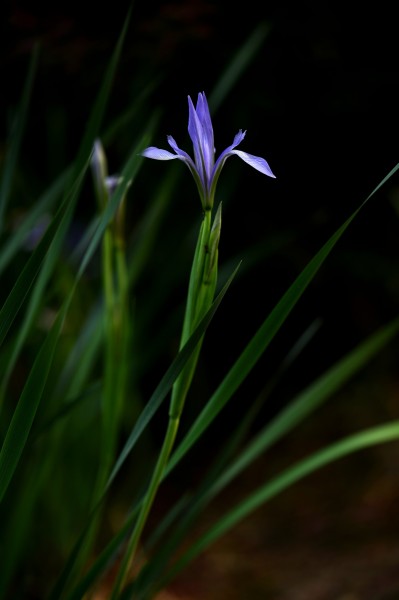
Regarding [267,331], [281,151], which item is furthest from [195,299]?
[281,151]

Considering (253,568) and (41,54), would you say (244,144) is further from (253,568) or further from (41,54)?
(253,568)

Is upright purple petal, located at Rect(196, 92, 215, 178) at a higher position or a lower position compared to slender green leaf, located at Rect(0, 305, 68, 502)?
higher

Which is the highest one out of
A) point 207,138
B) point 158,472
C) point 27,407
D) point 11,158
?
point 11,158

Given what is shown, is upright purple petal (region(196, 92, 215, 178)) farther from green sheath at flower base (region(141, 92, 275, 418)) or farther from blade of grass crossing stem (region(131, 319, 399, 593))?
blade of grass crossing stem (region(131, 319, 399, 593))

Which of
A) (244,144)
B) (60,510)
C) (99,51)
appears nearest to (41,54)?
(99,51)

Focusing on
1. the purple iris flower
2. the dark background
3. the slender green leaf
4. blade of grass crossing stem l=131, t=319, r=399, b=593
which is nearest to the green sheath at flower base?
the purple iris flower

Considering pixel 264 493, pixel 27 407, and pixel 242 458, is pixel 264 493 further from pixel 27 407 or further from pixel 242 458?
pixel 27 407
